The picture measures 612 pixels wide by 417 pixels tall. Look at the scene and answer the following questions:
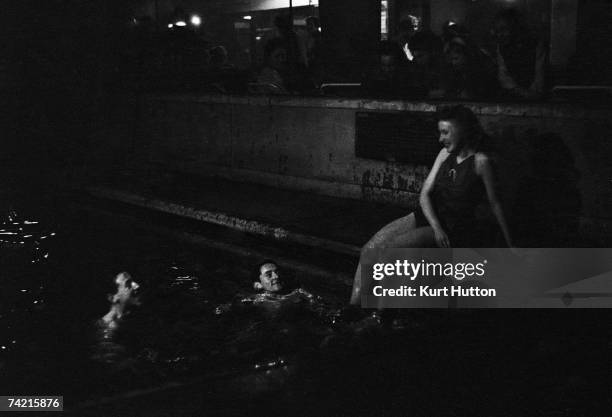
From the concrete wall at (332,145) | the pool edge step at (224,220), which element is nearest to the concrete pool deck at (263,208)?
the pool edge step at (224,220)

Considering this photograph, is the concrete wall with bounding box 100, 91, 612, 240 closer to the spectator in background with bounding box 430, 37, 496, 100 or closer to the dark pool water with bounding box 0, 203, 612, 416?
the spectator in background with bounding box 430, 37, 496, 100

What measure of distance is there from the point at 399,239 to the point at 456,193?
626mm

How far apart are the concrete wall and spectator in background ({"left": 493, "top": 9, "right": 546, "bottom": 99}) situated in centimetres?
98

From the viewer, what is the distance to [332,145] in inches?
360

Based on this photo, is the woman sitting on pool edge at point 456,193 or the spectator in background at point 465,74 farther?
the spectator in background at point 465,74

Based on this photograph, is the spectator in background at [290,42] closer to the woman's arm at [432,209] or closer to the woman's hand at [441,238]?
the woman's arm at [432,209]

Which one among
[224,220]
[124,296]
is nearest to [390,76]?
[224,220]

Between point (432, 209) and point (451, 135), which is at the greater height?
point (451, 135)

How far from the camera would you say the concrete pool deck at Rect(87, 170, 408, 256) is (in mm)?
7648

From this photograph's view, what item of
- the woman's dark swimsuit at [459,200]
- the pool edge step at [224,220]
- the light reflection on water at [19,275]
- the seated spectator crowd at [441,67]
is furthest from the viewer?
the seated spectator crowd at [441,67]

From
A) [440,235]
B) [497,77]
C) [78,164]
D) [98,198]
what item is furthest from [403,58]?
[78,164]

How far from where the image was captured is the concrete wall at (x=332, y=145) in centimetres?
657

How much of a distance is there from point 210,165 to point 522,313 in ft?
21.6

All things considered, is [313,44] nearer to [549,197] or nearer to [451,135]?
[549,197]
